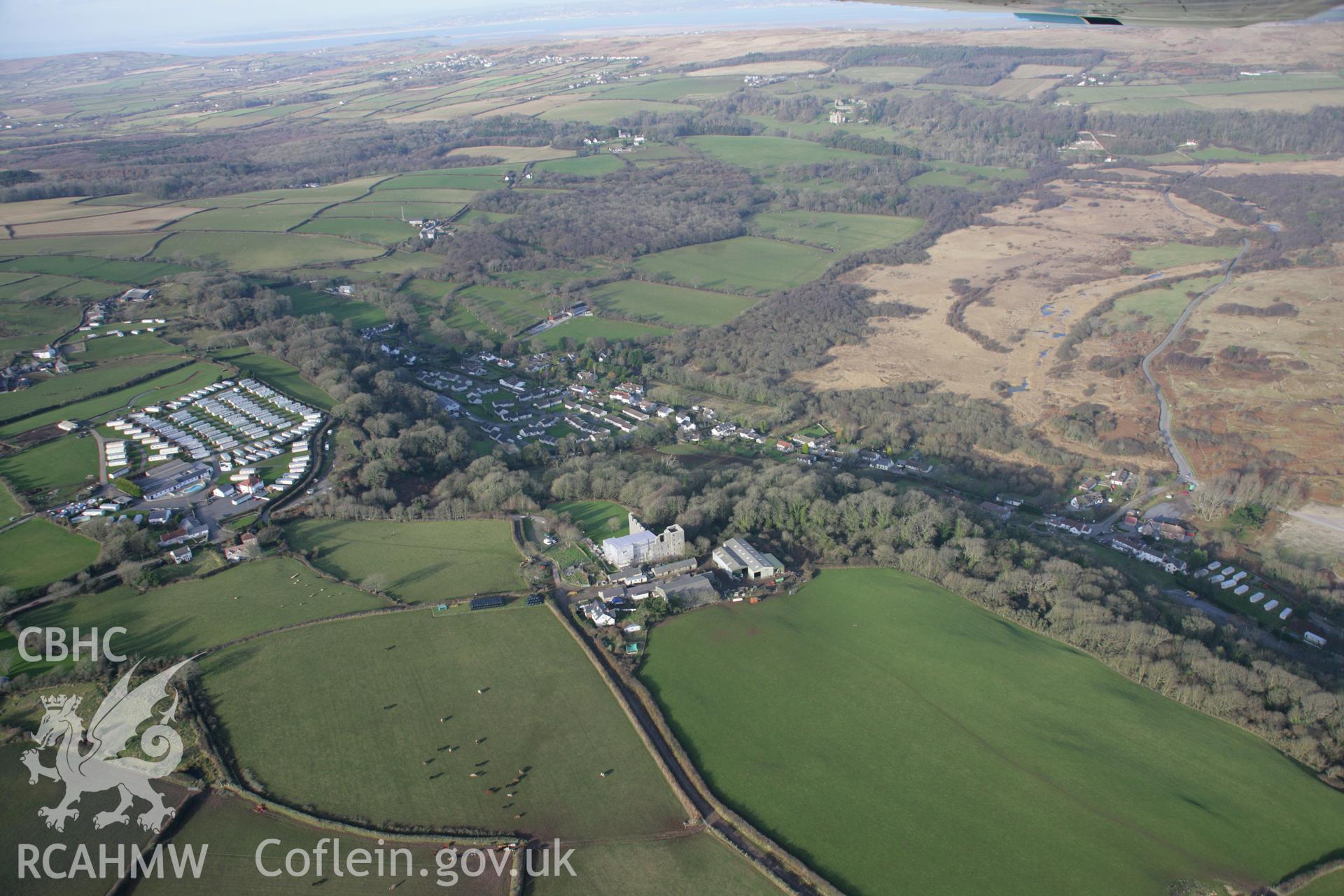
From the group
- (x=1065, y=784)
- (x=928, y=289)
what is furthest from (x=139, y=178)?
(x=1065, y=784)

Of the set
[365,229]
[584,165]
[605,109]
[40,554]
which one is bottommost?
[40,554]

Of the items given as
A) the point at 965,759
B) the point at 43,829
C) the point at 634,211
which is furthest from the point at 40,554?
the point at 634,211

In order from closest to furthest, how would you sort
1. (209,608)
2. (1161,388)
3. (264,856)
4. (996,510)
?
(264,856) → (209,608) → (996,510) → (1161,388)

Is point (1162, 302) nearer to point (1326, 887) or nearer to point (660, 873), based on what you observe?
point (1326, 887)

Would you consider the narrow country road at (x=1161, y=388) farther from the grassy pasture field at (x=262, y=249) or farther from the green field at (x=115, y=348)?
the grassy pasture field at (x=262, y=249)

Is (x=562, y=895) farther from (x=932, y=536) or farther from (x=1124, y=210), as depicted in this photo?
(x=1124, y=210)

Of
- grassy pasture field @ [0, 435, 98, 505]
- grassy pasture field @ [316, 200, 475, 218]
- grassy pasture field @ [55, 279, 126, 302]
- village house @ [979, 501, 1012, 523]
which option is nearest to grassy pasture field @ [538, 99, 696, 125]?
grassy pasture field @ [316, 200, 475, 218]

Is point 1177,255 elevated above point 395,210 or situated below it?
below
